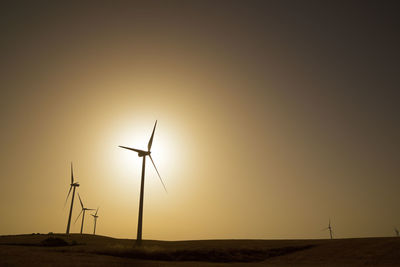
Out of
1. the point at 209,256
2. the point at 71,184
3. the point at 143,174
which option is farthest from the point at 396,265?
the point at 71,184

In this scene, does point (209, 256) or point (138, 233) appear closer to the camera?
point (209, 256)

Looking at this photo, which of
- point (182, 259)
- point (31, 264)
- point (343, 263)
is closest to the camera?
point (31, 264)

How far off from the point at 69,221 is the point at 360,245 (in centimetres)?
8526

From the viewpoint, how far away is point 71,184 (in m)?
105

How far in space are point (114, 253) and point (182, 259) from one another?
30.3 ft

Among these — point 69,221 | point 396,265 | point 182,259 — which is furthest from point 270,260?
point 69,221

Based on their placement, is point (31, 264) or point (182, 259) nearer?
point (31, 264)

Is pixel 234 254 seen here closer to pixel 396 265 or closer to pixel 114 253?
pixel 114 253

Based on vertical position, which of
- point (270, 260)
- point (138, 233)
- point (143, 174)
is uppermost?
point (143, 174)

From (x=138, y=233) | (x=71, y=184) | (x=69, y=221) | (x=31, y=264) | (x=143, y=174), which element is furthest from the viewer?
(x=71, y=184)

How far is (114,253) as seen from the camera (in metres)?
38.0

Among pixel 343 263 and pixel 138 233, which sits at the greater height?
pixel 138 233

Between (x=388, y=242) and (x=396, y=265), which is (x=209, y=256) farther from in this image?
(x=388, y=242)

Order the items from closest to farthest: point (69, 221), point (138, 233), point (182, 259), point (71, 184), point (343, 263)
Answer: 1. point (343, 263)
2. point (182, 259)
3. point (138, 233)
4. point (69, 221)
5. point (71, 184)
